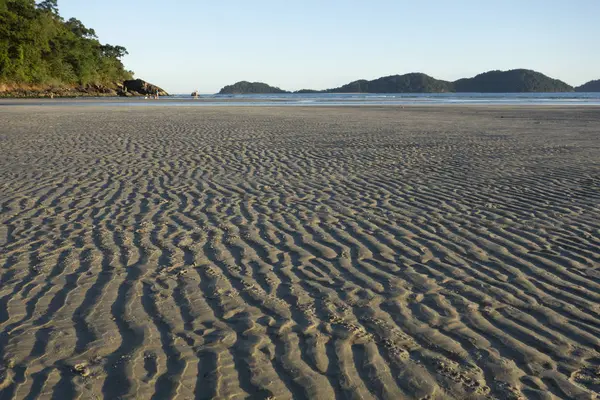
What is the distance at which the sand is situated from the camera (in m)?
3.57

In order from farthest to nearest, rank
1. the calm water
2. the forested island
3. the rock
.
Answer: the forested island, the calm water, the rock

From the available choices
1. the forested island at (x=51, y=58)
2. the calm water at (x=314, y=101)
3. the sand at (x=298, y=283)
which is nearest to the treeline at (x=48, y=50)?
the forested island at (x=51, y=58)

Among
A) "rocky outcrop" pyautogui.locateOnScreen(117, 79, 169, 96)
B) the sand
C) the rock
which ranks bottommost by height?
"rocky outcrop" pyautogui.locateOnScreen(117, 79, 169, 96)

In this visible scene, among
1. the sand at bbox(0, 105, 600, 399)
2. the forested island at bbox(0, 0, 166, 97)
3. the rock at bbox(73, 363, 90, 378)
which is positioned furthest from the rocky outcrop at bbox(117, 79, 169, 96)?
the rock at bbox(73, 363, 90, 378)

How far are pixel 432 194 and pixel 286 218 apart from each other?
2898 millimetres

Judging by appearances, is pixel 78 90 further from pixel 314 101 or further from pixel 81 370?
pixel 81 370

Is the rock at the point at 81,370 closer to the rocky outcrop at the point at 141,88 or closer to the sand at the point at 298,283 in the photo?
the sand at the point at 298,283

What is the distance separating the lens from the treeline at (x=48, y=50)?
8088 cm

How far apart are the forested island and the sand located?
72.8 meters

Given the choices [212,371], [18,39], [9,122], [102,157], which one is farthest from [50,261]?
[18,39]

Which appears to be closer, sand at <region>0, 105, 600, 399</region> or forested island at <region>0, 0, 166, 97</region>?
sand at <region>0, 105, 600, 399</region>

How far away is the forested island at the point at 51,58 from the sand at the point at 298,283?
72.8 metres

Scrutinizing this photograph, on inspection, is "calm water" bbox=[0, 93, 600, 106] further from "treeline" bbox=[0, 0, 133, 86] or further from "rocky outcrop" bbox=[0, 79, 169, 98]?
"treeline" bbox=[0, 0, 133, 86]

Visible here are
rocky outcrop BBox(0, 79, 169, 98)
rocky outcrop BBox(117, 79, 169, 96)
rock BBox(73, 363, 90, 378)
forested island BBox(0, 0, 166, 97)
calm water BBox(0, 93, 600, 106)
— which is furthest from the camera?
rocky outcrop BBox(117, 79, 169, 96)
